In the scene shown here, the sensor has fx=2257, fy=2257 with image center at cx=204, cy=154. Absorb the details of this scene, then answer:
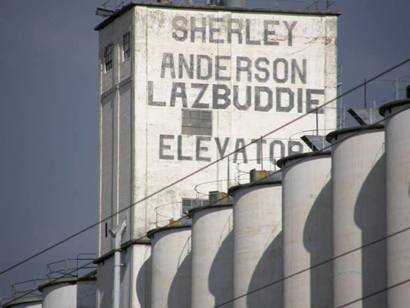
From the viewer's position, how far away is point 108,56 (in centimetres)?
9850

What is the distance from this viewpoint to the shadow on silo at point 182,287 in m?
76.7

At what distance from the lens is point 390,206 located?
58.9 m

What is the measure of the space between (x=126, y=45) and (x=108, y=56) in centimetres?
238

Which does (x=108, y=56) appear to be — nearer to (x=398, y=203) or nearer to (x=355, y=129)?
(x=355, y=129)

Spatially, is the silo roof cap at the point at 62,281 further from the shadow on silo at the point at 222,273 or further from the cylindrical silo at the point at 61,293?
the shadow on silo at the point at 222,273

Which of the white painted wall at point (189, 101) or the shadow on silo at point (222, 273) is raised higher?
the white painted wall at point (189, 101)

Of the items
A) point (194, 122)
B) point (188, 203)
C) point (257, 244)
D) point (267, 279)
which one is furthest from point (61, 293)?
point (267, 279)

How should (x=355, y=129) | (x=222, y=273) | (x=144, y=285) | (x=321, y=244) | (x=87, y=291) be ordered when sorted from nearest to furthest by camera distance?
(x=355, y=129)
(x=321, y=244)
(x=222, y=273)
(x=144, y=285)
(x=87, y=291)

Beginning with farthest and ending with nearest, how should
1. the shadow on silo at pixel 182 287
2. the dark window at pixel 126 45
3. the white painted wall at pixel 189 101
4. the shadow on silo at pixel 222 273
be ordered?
the dark window at pixel 126 45 → the white painted wall at pixel 189 101 → the shadow on silo at pixel 182 287 → the shadow on silo at pixel 222 273

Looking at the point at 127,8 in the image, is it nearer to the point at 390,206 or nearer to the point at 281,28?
the point at 281,28

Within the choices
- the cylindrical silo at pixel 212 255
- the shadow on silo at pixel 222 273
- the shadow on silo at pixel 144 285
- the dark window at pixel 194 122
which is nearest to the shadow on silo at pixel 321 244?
the cylindrical silo at pixel 212 255

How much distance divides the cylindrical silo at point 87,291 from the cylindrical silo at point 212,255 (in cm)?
1590

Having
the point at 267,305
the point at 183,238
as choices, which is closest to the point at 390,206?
the point at 267,305

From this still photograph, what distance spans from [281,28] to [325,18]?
2.02 metres
